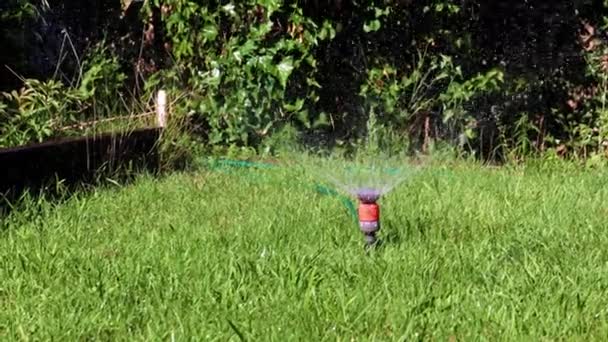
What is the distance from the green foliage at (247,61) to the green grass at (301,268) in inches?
72.5

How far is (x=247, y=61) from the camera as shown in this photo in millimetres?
6855

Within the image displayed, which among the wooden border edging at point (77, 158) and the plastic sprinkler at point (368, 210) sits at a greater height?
the plastic sprinkler at point (368, 210)

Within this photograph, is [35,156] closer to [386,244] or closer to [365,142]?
[386,244]

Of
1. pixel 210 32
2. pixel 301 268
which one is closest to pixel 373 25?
pixel 210 32

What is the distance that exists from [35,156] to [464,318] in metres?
2.88

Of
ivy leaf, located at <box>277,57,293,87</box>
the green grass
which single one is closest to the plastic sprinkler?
the green grass

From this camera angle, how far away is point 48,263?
3680 millimetres

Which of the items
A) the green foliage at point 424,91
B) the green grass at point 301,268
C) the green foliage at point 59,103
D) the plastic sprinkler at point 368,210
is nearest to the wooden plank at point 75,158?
the green grass at point 301,268

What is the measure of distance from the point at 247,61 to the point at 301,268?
11.6ft

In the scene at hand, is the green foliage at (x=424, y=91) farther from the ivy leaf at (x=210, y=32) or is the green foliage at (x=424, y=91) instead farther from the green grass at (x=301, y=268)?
the green grass at (x=301, y=268)

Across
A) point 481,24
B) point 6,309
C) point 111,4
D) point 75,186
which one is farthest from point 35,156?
point 481,24

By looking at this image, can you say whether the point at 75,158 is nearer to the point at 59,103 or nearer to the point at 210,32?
the point at 59,103

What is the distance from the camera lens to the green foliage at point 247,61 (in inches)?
270

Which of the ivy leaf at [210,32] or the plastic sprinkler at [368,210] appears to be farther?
the ivy leaf at [210,32]
